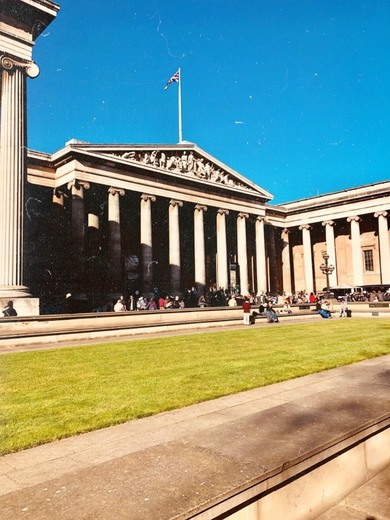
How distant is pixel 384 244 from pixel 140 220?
95.2ft

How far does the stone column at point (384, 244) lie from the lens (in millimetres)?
48875

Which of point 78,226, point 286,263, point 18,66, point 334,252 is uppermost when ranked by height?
point 18,66

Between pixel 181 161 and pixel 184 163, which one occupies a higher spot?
pixel 181 161

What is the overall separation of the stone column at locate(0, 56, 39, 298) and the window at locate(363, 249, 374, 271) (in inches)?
1801

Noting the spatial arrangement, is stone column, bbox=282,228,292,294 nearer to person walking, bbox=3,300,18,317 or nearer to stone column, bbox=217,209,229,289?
stone column, bbox=217,209,229,289

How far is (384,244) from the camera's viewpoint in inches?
1938

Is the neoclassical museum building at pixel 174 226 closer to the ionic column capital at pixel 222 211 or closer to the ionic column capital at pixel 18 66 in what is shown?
the ionic column capital at pixel 222 211

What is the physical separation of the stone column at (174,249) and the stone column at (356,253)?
23647 millimetres

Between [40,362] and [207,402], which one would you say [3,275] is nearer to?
[40,362]

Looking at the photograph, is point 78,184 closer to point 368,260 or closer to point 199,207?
point 199,207

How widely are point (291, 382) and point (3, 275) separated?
14973 millimetres

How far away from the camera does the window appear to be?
5308 centimetres

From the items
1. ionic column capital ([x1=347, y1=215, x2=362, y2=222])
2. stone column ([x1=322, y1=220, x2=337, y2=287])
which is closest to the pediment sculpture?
stone column ([x1=322, y1=220, x2=337, y2=287])

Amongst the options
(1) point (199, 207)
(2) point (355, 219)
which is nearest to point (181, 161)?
(1) point (199, 207)
